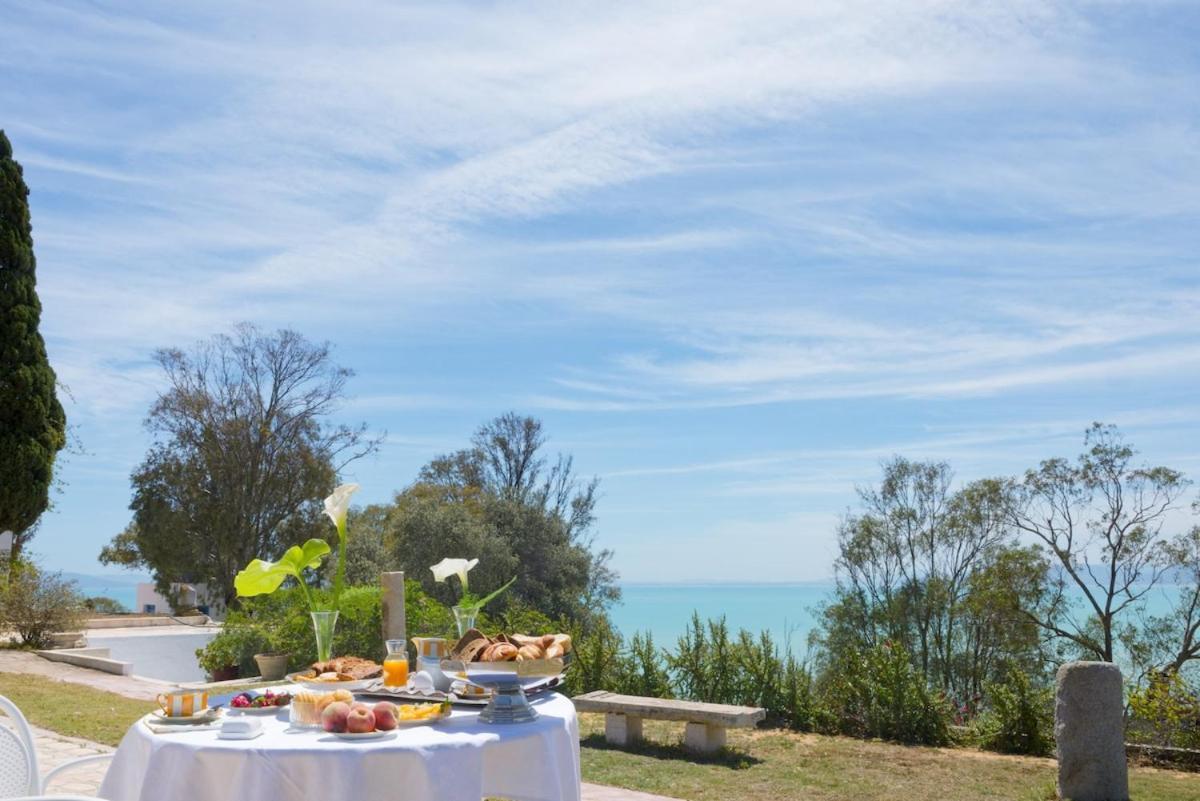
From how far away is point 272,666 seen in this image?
1165 centimetres

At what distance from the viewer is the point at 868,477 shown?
2470 cm

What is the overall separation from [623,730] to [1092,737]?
3178 mm

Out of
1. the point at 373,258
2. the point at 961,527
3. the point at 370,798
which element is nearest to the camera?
the point at 370,798

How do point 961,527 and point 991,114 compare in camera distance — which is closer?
point 991,114

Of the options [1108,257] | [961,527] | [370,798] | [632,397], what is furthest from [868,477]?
[370,798]

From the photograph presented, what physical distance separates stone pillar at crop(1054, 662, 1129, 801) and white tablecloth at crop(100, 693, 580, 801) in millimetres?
4289

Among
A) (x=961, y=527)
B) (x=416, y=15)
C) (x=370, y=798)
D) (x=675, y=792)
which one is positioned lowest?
(x=675, y=792)

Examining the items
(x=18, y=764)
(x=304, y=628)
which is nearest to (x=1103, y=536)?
(x=304, y=628)

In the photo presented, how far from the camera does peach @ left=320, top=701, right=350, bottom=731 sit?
267cm

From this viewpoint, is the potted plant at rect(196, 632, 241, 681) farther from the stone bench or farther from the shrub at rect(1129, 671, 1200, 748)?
the shrub at rect(1129, 671, 1200, 748)

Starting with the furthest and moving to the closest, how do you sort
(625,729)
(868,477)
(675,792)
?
1. (868,477)
2. (625,729)
3. (675,792)

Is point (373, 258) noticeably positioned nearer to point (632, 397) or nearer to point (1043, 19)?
point (1043, 19)

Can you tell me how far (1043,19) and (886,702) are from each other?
533cm

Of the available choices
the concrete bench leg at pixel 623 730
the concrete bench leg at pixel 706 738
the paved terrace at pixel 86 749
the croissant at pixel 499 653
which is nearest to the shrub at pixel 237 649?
the paved terrace at pixel 86 749
